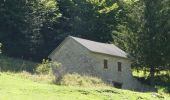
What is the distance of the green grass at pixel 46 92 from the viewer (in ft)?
106

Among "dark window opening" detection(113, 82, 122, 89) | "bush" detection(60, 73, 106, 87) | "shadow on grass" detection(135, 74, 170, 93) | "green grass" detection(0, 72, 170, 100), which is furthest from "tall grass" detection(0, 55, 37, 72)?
"green grass" detection(0, 72, 170, 100)

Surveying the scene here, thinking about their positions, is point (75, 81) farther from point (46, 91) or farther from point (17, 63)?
point (17, 63)

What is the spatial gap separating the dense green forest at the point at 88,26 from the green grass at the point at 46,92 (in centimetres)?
2090

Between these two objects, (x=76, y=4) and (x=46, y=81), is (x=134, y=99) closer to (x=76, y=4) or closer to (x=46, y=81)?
(x=46, y=81)

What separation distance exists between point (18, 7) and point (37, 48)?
24.3ft

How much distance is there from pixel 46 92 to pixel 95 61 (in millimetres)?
21727

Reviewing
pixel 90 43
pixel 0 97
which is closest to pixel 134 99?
pixel 0 97

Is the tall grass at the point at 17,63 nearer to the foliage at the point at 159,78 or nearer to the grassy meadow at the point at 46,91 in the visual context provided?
the foliage at the point at 159,78

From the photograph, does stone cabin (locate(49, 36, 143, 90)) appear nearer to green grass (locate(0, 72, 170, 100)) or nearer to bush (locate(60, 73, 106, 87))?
bush (locate(60, 73, 106, 87))

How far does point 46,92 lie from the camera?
116ft

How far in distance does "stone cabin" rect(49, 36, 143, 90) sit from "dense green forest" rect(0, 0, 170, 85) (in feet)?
12.0

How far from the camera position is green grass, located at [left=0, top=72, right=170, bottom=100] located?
32375 millimetres

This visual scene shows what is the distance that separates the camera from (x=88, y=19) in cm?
8094

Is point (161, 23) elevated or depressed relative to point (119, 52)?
elevated
